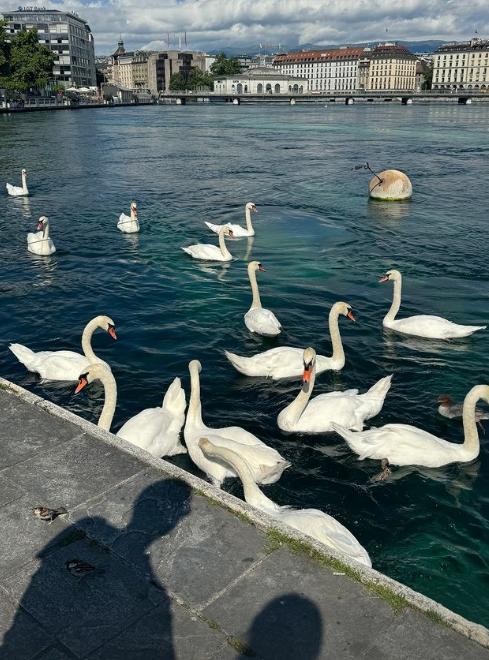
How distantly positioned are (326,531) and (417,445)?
2923mm

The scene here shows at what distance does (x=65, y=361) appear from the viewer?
39.6ft

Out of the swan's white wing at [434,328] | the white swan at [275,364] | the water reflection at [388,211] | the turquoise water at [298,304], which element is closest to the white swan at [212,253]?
the turquoise water at [298,304]

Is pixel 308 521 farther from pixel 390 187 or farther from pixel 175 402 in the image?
pixel 390 187

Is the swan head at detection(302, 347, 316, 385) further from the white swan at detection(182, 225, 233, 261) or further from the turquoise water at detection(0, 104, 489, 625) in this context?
the white swan at detection(182, 225, 233, 261)

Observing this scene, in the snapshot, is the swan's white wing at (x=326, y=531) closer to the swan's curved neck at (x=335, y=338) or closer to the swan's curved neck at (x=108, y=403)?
the swan's curved neck at (x=108, y=403)

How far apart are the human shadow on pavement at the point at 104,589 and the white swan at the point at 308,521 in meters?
0.79

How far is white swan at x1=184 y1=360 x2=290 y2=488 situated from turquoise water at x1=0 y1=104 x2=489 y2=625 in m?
0.40

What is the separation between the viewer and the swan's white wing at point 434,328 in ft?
45.4

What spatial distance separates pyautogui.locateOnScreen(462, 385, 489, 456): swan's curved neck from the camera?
9.29 metres

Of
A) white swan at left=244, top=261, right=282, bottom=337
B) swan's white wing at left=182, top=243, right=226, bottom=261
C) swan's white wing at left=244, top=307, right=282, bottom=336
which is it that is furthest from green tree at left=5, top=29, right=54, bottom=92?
swan's white wing at left=244, top=307, right=282, bottom=336

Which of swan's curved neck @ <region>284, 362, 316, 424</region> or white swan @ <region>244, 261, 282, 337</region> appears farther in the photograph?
white swan @ <region>244, 261, 282, 337</region>

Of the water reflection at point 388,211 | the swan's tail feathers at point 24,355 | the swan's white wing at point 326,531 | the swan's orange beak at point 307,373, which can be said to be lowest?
the water reflection at point 388,211

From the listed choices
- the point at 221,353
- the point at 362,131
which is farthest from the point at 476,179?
the point at 362,131

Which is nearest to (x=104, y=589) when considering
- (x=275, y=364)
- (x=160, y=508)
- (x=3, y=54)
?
(x=160, y=508)
